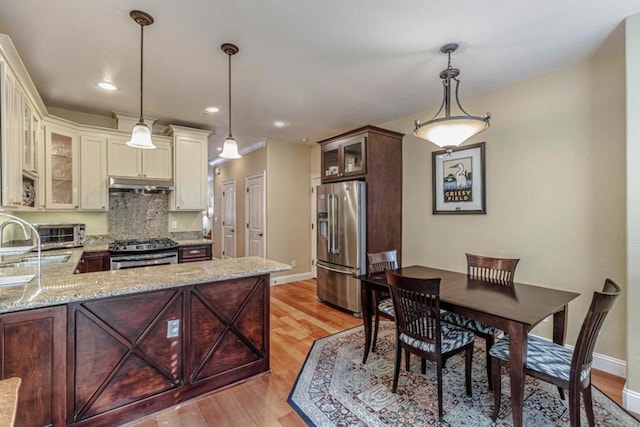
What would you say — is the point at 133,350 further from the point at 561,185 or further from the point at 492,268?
the point at 561,185

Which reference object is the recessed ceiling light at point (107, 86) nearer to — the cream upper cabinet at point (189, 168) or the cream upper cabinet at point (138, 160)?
the cream upper cabinet at point (138, 160)

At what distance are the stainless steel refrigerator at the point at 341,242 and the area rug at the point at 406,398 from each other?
4.08ft

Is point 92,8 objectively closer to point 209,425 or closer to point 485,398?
point 209,425

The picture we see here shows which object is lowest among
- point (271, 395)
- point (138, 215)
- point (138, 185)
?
point (271, 395)

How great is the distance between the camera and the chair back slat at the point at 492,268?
2.63 metres

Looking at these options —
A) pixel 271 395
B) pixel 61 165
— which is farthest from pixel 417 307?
pixel 61 165

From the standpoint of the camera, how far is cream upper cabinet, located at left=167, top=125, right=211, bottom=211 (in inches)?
171

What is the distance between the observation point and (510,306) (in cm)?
197

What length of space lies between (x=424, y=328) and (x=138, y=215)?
4142 millimetres

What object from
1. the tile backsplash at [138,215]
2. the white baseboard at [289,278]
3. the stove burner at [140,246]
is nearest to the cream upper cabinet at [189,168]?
the tile backsplash at [138,215]

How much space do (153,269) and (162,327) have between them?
1.62ft

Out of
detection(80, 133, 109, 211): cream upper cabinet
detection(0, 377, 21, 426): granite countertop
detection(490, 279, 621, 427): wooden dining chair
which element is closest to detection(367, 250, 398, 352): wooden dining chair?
detection(490, 279, 621, 427): wooden dining chair

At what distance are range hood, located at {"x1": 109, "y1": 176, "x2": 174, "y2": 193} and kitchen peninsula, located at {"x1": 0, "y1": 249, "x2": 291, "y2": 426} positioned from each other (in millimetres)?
1587

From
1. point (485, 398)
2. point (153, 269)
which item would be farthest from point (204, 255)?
point (485, 398)
